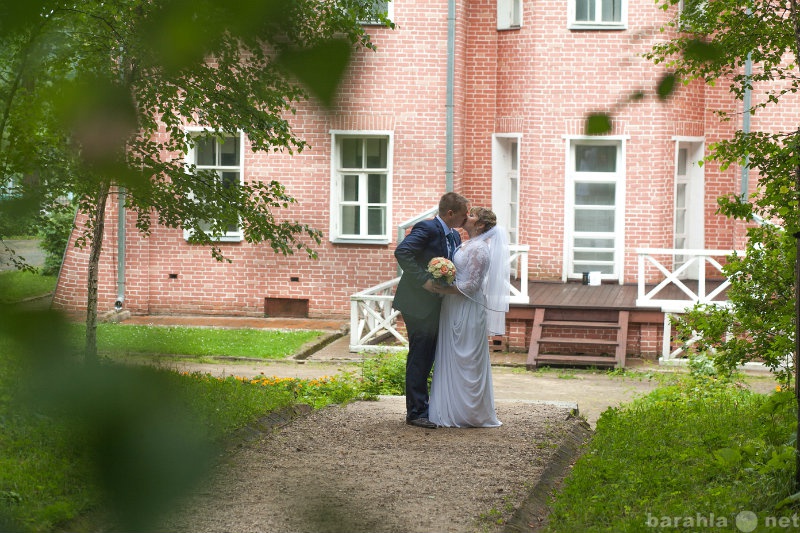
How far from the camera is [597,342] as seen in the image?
43.3 ft

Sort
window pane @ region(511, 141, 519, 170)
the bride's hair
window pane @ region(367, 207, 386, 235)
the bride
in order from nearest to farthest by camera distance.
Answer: the bride → the bride's hair → window pane @ region(367, 207, 386, 235) → window pane @ region(511, 141, 519, 170)

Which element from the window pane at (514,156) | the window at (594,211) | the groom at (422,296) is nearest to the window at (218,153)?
the groom at (422,296)

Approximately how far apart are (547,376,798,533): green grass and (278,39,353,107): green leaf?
14.9 feet

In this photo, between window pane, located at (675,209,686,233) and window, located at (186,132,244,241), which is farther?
window pane, located at (675,209,686,233)

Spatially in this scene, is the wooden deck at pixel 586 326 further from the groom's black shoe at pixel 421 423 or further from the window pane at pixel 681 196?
the groom's black shoe at pixel 421 423

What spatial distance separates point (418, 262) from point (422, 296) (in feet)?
0.84

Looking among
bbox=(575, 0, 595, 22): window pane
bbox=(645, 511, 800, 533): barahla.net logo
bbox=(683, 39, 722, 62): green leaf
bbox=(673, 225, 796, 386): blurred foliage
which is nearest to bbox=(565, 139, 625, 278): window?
bbox=(575, 0, 595, 22): window pane

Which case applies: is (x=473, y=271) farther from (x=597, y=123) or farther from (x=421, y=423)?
(x=597, y=123)

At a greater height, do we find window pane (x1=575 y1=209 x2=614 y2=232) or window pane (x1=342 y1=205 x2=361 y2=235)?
window pane (x1=575 y1=209 x2=614 y2=232)

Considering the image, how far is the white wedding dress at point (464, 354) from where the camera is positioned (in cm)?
788

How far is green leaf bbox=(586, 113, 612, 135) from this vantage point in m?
1.38

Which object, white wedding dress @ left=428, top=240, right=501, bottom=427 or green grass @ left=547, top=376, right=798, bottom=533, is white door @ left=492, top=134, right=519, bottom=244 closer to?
green grass @ left=547, top=376, right=798, bottom=533

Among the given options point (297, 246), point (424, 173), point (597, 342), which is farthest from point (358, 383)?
point (424, 173)

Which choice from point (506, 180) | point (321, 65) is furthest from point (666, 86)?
point (506, 180)
